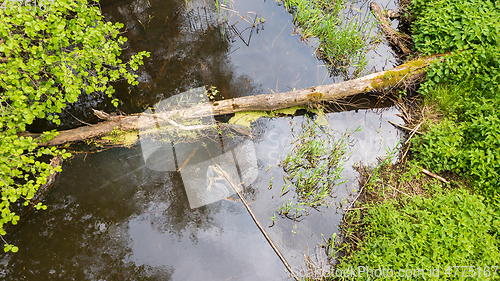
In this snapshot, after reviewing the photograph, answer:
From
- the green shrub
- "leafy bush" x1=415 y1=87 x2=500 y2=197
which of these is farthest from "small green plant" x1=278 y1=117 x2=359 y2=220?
the green shrub

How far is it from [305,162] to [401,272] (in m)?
1.66

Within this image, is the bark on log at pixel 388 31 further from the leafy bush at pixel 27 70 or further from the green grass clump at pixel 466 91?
the leafy bush at pixel 27 70

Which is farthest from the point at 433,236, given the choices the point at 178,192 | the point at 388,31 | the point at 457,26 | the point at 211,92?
the point at 388,31

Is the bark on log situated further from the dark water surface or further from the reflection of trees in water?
the reflection of trees in water

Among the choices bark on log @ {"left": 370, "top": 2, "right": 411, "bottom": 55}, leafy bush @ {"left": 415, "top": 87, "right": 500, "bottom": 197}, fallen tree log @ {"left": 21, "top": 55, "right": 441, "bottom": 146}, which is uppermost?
bark on log @ {"left": 370, "top": 2, "right": 411, "bottom": 55}

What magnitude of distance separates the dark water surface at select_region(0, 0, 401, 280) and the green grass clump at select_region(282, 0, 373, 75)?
261 millimetres

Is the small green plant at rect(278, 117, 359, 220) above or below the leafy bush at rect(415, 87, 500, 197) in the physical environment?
below

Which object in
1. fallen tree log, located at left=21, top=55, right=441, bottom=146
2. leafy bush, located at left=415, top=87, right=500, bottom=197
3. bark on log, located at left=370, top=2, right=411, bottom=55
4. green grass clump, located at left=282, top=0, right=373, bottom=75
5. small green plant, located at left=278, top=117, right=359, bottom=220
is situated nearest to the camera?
leafy bush, located at left=415, top=87, right=500, bottom=197

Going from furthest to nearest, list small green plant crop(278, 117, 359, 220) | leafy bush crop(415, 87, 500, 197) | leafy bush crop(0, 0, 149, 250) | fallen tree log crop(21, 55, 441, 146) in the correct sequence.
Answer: fallen tree log crop(21, 55, 441, 146)
small green plant crop(278, 117, 359, 220)
leafy bush crop(415, 87, 500, 197)
leafy bush crop(0, 0, 149, 250)

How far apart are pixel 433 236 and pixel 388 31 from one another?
143 inches

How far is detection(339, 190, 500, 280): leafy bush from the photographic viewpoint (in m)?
2.28

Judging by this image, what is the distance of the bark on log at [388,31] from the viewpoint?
399cm

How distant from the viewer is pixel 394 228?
8.25 ft

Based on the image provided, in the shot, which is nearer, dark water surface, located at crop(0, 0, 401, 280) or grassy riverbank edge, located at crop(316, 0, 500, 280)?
grassy riverbank edge, located at crop(316, 0, 500, 280)
